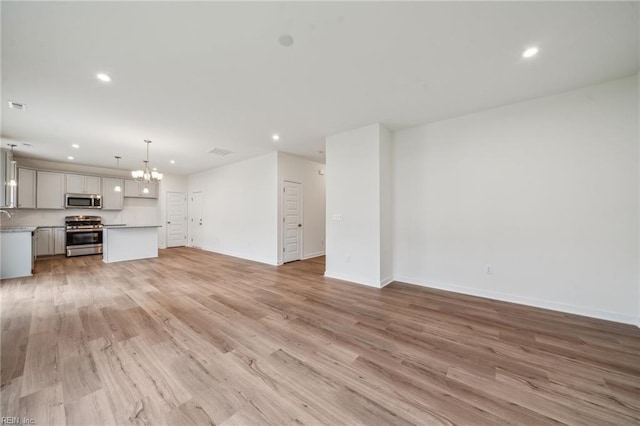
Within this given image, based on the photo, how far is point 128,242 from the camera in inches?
244

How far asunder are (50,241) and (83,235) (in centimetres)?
78

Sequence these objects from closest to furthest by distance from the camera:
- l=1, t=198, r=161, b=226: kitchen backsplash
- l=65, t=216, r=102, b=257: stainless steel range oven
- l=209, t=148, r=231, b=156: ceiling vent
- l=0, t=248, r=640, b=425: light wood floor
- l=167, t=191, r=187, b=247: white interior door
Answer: l=0, t=248, r=640, b=425: light wood floor < l=209, t=148, r=231, b=156: ceiling vent < l=1, t=198, r=161, b=226: kitchen backsplash < l=65, t=216, r=102, b=257: stainless steel range oven < l=167, t=191, r=187, b=247: white interior door

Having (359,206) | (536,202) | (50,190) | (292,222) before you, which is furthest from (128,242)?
(536,202)

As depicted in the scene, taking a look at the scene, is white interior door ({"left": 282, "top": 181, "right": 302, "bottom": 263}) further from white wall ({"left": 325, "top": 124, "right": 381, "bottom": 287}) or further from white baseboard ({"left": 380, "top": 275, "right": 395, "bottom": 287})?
white baseboard ({"left": 380, "top": 275, "right": 395, "bottom": 287})

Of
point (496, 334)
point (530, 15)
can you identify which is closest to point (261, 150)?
point (530, 15)

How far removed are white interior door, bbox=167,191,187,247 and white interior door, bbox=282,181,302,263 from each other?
5.56 metres

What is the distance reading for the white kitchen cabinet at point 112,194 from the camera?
756 cm

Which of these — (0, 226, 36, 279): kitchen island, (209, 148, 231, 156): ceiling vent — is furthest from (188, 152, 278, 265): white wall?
(0, 226, 36, 279): kitchen island

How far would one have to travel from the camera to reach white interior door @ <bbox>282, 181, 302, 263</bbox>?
5934 millimetres

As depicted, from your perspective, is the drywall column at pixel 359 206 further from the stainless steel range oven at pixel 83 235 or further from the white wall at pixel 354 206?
the stainless steel range oven at pixel 83 235

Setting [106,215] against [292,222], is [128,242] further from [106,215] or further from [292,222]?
[292,222]

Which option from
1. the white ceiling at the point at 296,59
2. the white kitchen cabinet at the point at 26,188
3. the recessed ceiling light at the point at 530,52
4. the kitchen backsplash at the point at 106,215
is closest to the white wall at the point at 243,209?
the kitchen backsplash at the point at 106,215

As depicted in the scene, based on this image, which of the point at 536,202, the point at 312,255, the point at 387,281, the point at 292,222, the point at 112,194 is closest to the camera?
the point at 536,202

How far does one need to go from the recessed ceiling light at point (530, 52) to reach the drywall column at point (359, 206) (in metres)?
2.02
